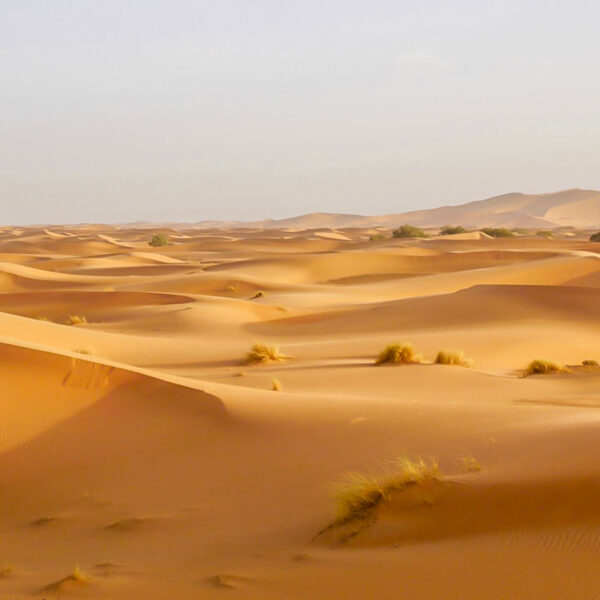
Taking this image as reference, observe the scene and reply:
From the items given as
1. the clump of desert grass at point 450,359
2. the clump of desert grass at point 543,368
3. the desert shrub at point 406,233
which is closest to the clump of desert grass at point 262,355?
the clump of desert grass at point 450,359

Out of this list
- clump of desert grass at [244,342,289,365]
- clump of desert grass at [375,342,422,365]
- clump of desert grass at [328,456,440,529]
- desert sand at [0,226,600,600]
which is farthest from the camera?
clump of desert grass at [244,342,289,365]

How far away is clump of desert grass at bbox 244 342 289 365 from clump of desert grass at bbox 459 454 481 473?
25.7ft

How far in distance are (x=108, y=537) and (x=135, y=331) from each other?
14.2m

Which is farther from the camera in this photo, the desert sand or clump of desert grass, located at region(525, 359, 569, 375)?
clump of desert grass, located at region(525, 359, 569, 375)

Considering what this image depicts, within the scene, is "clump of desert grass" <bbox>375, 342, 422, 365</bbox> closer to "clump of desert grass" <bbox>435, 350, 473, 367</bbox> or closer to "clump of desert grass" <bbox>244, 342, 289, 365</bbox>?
"clump of desert grass" <bbox>435, 350, 473, 367</bbox>

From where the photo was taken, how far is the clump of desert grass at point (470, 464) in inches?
221

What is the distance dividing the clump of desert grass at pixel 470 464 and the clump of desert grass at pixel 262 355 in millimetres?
7823

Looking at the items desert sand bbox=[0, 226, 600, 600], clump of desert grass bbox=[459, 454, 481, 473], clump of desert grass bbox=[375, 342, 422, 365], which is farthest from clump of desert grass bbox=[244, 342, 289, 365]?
clump of desert grass bbox=[459, 454, 481, 473]

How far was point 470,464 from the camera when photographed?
5777 mm

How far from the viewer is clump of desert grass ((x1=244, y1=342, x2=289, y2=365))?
1382 centimetres

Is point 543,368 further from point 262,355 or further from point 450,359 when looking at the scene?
point 262,355

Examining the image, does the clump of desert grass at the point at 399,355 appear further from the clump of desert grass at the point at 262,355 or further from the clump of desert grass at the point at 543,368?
the clump of desert grass at the point at 262,355

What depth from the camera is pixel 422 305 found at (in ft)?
69.2

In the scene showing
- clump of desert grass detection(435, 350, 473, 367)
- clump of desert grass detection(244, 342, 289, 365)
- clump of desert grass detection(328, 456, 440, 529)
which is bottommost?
clump of desert grass detection(244, 342, 289, 365)
